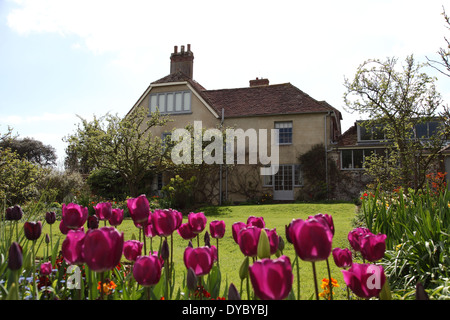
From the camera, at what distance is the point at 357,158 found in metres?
20.8

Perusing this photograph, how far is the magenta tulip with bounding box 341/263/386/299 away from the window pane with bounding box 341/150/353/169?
20393 millimetres

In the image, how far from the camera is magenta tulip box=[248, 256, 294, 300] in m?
1.15

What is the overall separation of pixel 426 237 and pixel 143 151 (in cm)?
1558

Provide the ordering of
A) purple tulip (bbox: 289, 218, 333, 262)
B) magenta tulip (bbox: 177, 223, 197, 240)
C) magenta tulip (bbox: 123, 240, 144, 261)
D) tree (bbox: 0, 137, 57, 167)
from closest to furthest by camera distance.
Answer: purple tulip (bbox: 289, 218, 333, 262) < magenta tulip (bbox: 123, 240, 144, 261) < magenta tulip (bbox: 177, 223, 197, 240) < tree (bbox: 0, 137, 57, 167)

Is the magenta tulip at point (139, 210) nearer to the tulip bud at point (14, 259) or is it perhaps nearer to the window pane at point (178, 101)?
the tulip bud at point (14, 259)

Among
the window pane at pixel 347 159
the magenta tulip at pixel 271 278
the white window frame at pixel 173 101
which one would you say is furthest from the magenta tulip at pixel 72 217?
the white window frame at pixel 173 101

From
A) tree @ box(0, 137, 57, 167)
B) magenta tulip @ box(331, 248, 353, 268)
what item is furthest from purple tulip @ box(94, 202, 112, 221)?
tree @ box(0, 137, 57, 167)

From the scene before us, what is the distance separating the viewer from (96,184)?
839 inches

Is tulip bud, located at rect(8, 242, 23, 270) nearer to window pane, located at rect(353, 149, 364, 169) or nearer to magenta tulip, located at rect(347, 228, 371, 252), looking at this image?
magenta tulip, located at rect(347, 228, 371, 252)

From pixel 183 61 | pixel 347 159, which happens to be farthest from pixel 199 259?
pixel 183 61

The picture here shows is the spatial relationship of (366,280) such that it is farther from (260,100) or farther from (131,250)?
(260,100)

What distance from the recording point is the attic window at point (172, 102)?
74.7ft

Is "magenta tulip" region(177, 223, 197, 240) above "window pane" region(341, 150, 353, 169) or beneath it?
beneath
